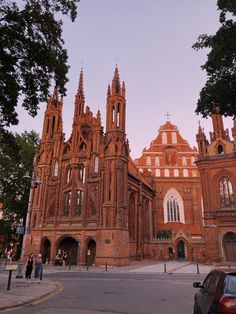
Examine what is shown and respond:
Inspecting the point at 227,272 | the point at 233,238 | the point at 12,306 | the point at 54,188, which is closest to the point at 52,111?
the point at 54,188

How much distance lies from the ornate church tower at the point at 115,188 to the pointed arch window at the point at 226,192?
13.1 m

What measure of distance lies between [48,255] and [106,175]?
1246 centimetres

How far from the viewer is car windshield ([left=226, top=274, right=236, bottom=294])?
15.6ft

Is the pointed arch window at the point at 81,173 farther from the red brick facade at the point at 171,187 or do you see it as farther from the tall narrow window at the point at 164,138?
the tall narrow window at the point at 164,138

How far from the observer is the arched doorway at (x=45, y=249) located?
33656 millimetres

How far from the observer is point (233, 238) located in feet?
110

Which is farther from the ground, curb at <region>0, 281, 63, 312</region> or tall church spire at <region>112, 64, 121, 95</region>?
tall church spire at <region>112, 64, 121, 95</region>

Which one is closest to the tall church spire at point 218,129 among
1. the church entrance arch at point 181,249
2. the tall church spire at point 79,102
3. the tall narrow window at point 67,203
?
the church entrance arch at point 181,249

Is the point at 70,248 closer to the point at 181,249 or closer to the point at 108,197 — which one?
the point at 108,197

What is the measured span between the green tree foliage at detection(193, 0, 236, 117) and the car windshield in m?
9.97

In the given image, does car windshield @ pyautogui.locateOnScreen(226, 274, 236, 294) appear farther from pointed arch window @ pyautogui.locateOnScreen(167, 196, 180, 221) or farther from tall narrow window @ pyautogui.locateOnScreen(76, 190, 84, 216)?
pointed arch window @ pyautogui.locateOnScreen(167, 196, 180, 221)

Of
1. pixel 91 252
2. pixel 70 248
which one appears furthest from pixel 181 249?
pixel 70 248

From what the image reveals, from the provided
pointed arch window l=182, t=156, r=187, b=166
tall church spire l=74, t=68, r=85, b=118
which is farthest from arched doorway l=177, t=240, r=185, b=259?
tall church spire l=74, t=68, r=85, b=118

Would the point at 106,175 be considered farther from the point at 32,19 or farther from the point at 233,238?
the point at 32,19
